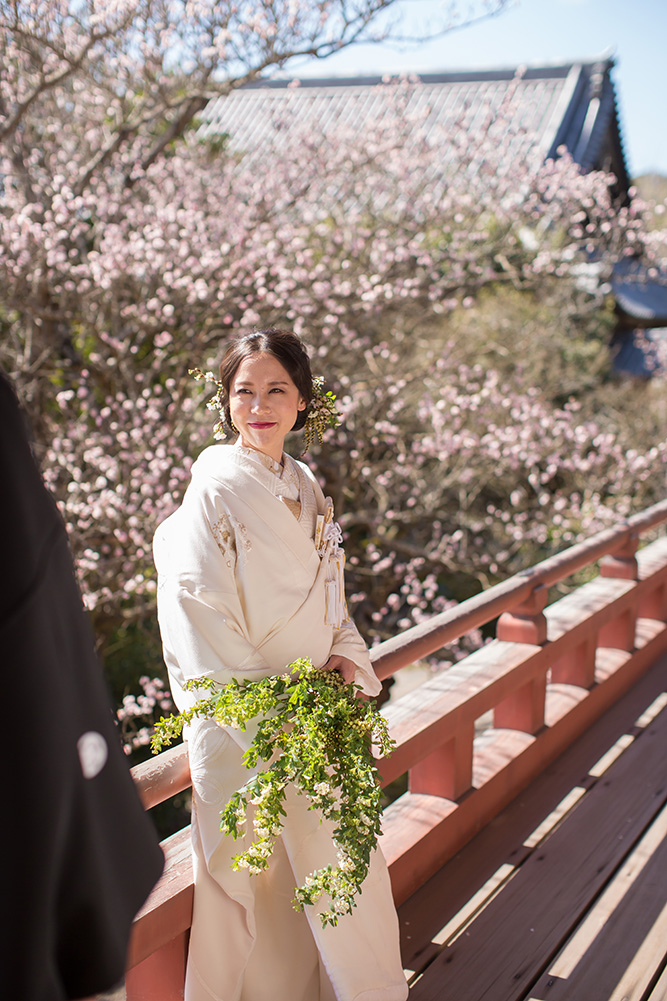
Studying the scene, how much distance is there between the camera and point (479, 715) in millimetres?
2406

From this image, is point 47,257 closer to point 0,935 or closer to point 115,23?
point 115,23

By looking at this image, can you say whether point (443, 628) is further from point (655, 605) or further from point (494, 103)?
point (494, 103)

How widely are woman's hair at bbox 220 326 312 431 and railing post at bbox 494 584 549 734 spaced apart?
4.66 ft

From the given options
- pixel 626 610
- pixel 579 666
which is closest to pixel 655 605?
pixel 626 610

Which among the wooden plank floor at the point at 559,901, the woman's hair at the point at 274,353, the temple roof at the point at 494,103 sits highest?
the temple roof at the point at 494,103

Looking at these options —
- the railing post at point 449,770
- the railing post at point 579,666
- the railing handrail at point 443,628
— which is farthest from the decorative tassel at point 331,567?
the railing post at point 579,666

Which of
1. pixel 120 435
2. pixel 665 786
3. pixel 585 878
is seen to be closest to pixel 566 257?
pixel 120 435

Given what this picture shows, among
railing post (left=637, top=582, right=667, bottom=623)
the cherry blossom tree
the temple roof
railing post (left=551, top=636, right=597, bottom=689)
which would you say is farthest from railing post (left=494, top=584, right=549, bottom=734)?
the temple roof

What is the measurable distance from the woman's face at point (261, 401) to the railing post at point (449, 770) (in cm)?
114

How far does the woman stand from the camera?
4.66ft

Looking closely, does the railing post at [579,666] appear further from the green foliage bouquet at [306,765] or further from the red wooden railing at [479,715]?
the green foliage bouquet at [306,765]

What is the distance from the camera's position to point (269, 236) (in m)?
5.02

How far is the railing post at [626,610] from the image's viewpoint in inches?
143

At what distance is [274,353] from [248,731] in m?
0.73
